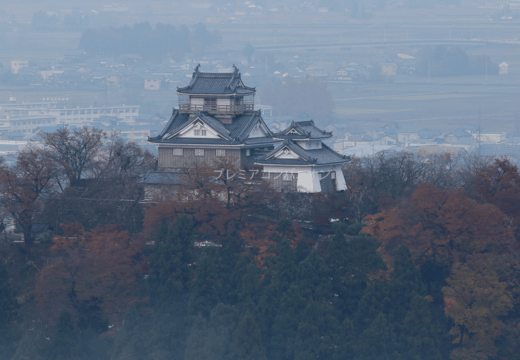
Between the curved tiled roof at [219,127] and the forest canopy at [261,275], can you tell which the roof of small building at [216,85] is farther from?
the forest canopy at [261,275]

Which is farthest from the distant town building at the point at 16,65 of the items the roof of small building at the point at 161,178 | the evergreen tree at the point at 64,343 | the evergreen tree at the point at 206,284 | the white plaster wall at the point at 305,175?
the evergreen tree at the point at 206,284

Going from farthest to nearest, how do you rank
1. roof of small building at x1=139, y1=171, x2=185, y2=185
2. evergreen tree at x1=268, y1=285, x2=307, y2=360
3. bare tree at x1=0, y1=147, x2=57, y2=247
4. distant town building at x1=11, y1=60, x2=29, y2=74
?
distant town building at x1=11, y1=60, x2=29, y2=74, roof of small building at x1=139, y1=171, x2=185, y2=185, bare tree at x1=0, y1=147, x2=57, y2=247, evergreen tree at x1=268, y1=285, x2=307, y2=360

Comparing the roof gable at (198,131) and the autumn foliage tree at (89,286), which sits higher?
the roof gable at (198,131)

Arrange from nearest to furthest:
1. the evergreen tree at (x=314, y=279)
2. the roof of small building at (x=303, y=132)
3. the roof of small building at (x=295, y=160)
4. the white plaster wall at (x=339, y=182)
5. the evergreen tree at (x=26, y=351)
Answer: the evergreen tree at (x=314, y=279) → the evergreen tree at (x=26, y=351) → the roof of small building at (x=295, y=160) → the roof of small building at (x=303, y=132) → the white plaster wall at (x=339, y=182)

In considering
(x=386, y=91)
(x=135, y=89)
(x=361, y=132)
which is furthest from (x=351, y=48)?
(x=361, y=132)

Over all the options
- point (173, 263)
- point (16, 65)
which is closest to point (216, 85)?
point (173, 263)

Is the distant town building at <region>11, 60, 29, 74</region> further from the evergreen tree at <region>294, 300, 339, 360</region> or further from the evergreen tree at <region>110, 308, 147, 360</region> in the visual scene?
the evergreen tree at <region>294, 300, 339, 360</region>

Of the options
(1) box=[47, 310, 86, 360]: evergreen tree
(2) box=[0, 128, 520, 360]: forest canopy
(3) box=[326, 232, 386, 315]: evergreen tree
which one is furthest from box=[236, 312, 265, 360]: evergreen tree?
(1) box=[47, 310, 86, 360]: evergreen tree
